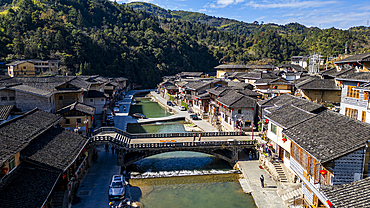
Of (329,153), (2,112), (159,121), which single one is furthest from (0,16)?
(329,153)

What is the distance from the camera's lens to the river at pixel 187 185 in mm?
24188

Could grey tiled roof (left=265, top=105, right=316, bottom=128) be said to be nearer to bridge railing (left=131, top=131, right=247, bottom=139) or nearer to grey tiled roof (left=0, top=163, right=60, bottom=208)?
bridge railing (left=131, top=131, right=247, bottom=139)

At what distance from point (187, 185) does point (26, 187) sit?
52.9 ft

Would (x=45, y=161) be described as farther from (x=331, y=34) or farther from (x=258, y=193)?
(x=331, y=34)

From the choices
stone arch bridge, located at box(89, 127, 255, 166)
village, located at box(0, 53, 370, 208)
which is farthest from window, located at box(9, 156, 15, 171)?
stone arch bridge, located at box(89, 127, 255, 166)

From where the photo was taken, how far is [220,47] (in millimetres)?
189625

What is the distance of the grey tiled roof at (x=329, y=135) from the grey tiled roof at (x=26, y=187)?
16544mm

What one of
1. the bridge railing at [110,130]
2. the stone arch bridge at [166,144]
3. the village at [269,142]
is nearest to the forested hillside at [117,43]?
the bridge railing at [110,130]

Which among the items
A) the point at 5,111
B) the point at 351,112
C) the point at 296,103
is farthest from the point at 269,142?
the point at 5,111

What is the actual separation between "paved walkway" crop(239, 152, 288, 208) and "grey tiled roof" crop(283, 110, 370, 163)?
6.95 m

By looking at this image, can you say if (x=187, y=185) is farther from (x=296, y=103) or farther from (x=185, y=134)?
(x=296, y=103)

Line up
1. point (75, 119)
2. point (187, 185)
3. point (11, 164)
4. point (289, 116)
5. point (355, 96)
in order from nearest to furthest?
1. point (11, 164)
2. point (355, 96)
3. point (289, 116)
4. point (187, 185)
5. point (75, 119)

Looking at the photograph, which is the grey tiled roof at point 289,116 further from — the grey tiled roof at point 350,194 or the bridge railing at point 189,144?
the grey tiled roof at point 350,194

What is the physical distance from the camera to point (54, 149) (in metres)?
20.5
